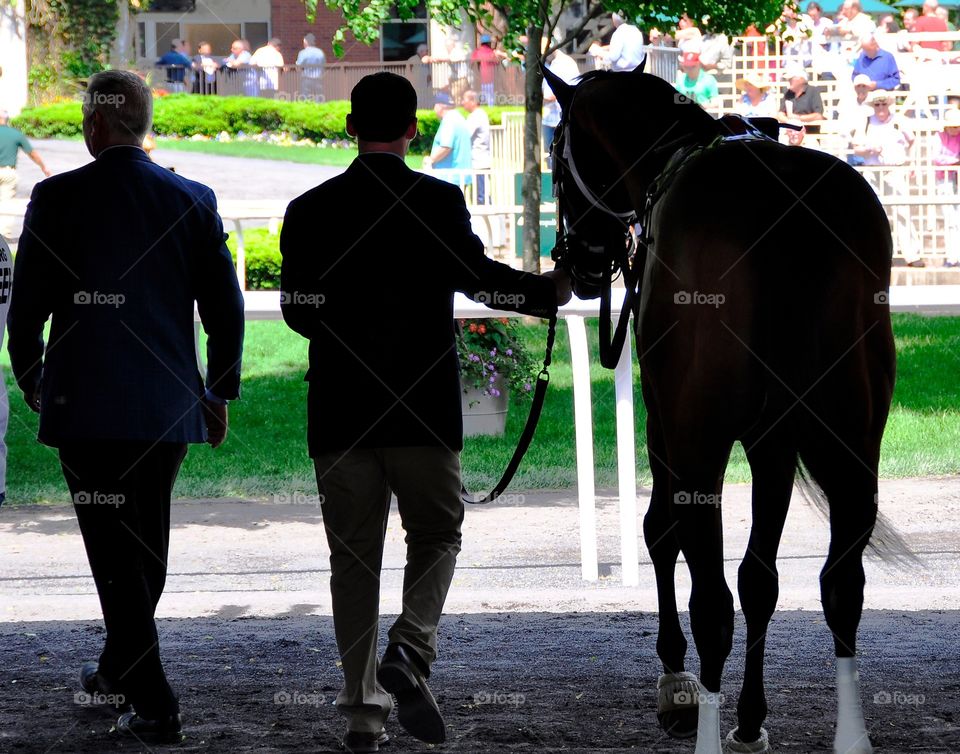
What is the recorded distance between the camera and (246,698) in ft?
14.7

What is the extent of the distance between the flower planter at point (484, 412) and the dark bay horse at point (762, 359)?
564cm

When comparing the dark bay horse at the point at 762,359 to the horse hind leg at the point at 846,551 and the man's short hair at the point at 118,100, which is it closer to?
the horse hind leg at the point at 846,551

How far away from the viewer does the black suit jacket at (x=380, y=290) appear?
382cm

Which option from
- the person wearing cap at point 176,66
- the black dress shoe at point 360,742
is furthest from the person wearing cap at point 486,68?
the black dress shoe at point 360,742

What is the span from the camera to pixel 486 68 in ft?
92.3

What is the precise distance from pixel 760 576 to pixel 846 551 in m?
0.24

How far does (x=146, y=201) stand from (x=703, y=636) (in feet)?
6.43

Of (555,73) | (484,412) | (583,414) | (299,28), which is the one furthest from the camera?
(299,28)

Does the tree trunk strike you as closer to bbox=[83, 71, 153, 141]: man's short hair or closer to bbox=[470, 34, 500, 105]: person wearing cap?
bbox=[83, 71, 153, 141]: man's short hair

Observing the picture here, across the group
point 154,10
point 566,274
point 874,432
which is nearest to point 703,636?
point 874,432

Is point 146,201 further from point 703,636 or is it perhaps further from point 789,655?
point 789,655

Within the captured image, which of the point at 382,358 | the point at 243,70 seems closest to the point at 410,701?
the point at 382,358

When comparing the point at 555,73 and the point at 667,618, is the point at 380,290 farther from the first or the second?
the point at 555,73

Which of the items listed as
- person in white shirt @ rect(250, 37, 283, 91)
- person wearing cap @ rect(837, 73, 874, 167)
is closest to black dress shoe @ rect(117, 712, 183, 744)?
person wearing cap @ rect(837, 73, 874, 167)
